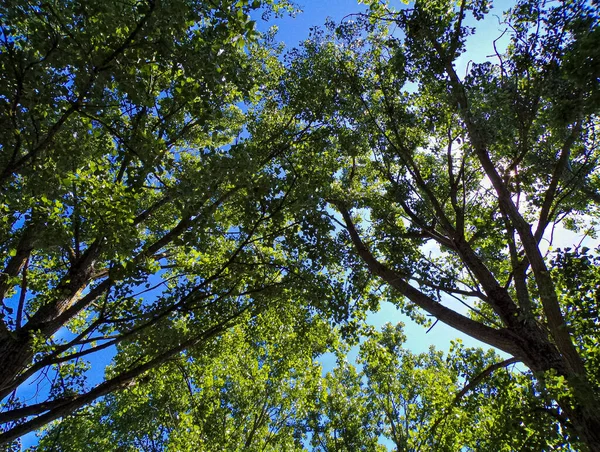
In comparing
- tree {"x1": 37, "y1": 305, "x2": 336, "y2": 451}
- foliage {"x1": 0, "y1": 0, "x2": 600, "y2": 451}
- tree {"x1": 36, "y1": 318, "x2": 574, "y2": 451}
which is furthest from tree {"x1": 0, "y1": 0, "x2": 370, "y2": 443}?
tree {"x1": 37, "y1": 305, "x2": 336, "y2": 451}

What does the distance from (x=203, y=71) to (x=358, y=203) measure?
20.7 ft

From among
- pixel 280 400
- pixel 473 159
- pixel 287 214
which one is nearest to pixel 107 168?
pixel 287 214

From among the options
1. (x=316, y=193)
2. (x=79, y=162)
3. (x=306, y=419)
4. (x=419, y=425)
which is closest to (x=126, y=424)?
(x=306, y=419)

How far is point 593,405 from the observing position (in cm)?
419

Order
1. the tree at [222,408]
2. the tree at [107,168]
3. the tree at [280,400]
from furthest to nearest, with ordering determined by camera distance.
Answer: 1. the tree at [222,408]
2. the tree at [280,400]
3. the tree at [107,168]

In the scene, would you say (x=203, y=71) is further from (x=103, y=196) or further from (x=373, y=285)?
(x=373, y=285)

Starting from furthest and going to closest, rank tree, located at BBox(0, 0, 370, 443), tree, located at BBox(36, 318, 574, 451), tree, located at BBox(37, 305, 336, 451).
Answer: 1. tree, located at BBox(37, 305, 336, 451)
2. tree, located at BBox(36, 318, 574, 451)
3. tree, located at BBox(0, 0, 370, 443)

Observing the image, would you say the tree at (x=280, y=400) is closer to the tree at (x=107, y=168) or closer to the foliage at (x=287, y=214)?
the foliage at (x=287, y=214)

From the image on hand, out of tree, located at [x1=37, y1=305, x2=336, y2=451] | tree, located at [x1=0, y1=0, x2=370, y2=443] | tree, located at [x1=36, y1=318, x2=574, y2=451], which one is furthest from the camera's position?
tree, located at [x1=37, y1=305, x2=336, y2=451]

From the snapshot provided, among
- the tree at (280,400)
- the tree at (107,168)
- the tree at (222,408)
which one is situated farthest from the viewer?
the tree at (222,408)

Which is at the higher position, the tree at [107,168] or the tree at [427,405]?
the tree at [107,168]

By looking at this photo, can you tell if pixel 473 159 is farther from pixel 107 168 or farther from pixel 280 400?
pixel 280 400

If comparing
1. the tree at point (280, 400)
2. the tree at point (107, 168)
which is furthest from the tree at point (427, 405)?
the tree at point (107, 168)

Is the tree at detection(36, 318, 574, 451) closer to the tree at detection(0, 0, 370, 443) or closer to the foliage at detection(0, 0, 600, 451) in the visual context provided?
the foliage at detection(0, 0, 600, 451)
